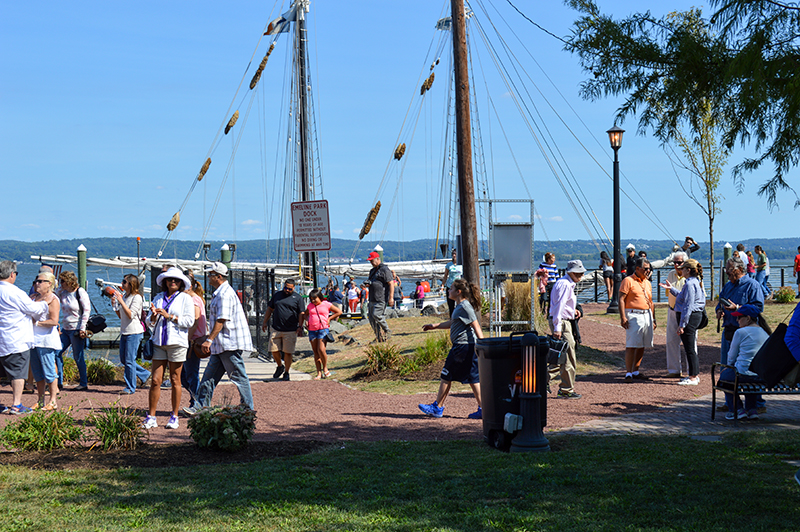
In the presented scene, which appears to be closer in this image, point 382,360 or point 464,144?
point 382,360

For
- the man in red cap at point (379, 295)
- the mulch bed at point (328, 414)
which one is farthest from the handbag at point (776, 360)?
the man in red cap at point (379, 295)

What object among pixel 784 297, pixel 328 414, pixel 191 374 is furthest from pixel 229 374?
pixel 784 297

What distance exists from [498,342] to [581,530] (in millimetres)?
2881

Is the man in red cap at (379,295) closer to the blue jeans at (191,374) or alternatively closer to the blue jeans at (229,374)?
the blue jeans at (191,374)

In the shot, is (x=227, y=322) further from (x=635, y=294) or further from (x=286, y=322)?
(x=635, y=294)

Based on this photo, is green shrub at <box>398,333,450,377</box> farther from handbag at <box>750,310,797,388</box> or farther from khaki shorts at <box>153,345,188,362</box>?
handbag at <box>750,310,797,388</box>

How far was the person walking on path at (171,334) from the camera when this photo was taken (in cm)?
778

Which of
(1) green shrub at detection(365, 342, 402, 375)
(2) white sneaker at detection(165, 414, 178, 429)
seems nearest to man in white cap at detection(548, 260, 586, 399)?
(1) green shrub at detection(365, 342, 402, 375)

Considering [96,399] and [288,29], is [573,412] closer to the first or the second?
[96,399]

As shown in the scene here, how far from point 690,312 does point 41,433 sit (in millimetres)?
8294

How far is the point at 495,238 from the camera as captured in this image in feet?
40.0

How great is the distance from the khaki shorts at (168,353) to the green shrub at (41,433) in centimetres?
123

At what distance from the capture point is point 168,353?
7.84 meters

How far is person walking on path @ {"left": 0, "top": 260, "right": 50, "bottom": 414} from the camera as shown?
8117 millimetres
